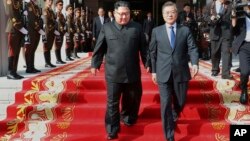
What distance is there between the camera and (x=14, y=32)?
5902 mm

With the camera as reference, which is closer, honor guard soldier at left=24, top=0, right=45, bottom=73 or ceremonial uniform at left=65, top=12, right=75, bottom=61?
honor guard soldier at left=24, top=0, right=45, bottom=73

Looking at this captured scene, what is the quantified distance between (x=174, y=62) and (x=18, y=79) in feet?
9.79

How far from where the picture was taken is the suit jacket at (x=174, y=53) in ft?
12.6

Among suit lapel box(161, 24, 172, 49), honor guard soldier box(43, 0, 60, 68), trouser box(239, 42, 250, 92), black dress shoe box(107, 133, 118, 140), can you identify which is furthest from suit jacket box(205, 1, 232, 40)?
honor guard soldier box(43, 0, 60, 68)

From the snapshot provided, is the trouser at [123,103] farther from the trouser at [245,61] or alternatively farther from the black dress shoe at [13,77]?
the black dress shoe at [13,77]

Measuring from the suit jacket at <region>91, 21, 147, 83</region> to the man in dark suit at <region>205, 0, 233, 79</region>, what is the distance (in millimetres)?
2130

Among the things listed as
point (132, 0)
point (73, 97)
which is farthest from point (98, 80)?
point (132, 0)

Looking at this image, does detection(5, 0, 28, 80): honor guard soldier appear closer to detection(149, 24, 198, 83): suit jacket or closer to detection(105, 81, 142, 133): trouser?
detection(105, 81, 142, 133): trouser

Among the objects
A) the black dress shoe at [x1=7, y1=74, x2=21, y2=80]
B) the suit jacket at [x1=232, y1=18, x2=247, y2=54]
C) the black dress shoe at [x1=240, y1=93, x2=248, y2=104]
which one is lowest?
the black dress shoe at [x1=240, y1=93, x2=248, y2=104]

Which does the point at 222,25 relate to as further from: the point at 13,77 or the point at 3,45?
the point at 3,45

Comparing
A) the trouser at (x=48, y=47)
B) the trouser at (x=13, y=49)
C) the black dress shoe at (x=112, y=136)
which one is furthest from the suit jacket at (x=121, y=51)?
the trouser at (x=48, y=47)

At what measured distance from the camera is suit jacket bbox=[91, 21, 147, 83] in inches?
156

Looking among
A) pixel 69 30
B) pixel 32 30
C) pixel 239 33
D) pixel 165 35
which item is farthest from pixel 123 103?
pixel 69 30

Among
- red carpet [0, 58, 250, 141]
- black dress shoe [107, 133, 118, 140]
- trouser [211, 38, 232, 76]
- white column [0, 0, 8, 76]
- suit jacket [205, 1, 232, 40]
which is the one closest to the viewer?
black dress shoe [107, 133, 118, 140]
